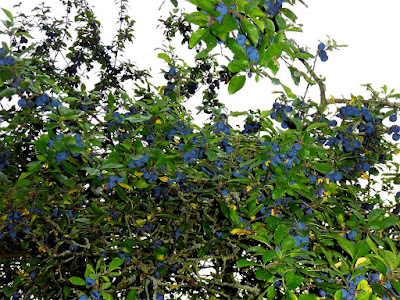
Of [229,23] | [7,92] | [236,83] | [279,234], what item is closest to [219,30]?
[229,23]

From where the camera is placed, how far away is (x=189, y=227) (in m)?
2.43

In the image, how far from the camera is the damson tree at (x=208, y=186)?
134 centimetres

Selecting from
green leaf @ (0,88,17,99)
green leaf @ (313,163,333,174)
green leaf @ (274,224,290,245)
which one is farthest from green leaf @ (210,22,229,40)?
green leaf @ (0,88,17,99)

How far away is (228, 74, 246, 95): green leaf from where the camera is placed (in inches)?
44.7

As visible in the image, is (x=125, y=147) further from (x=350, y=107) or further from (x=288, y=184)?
(x=350, y=107)

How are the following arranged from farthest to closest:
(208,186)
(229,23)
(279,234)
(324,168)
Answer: (208,186), (324,168), (279,234), (229,23)

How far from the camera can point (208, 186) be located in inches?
89.1

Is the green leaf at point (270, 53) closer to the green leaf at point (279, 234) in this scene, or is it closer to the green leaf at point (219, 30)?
the green leaf at point (219, 30)

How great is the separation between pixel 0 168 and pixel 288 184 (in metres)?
1.55

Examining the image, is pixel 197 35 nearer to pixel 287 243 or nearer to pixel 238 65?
pixel 238 65

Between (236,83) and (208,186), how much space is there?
1181 mm

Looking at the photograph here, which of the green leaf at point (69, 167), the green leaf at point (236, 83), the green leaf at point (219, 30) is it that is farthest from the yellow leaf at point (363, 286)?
the green leaf at point (69, 167)

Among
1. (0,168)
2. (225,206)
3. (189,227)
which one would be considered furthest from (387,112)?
(0,168)

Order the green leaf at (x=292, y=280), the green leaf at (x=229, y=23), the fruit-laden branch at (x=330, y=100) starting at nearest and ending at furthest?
the green leaf at (x=229, y=23) → the green leaf at (x=292, y=280) → the fruit-laden branch at (x=330, y=100)
